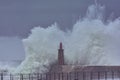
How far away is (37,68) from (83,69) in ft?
39.1

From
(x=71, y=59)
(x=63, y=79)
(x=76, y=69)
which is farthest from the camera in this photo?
(x=71, y=59)

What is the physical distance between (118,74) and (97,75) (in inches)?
55.7

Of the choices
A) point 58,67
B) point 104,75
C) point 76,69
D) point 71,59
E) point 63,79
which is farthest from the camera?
point 71,59

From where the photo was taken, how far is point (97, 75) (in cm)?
2972

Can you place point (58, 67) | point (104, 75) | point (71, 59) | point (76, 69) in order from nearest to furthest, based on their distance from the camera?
1. point (104, 75)
2. point (76, 69)
3. point (58, 67)
4. point (71, 59)

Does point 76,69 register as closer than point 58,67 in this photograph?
Yes

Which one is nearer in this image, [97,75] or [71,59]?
[97,75]

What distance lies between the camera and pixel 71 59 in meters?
42.5

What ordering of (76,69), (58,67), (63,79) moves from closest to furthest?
(63,79), (76,69), (58,67)

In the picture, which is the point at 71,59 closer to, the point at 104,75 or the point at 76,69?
the point at 76,69

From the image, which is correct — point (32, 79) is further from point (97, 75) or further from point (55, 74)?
point (97, 75)

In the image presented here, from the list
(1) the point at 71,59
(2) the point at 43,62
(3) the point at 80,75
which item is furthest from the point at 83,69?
(2) the point at 43,62

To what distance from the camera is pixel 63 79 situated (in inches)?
1224

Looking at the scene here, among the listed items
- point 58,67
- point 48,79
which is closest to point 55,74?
point 48,79
